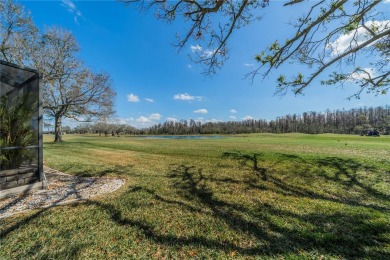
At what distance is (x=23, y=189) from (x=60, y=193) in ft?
3.45

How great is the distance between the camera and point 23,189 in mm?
4824

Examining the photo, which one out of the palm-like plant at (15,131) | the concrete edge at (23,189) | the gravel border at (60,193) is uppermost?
the palm-like plant at (15,131)

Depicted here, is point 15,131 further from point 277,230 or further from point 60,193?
point 277,230

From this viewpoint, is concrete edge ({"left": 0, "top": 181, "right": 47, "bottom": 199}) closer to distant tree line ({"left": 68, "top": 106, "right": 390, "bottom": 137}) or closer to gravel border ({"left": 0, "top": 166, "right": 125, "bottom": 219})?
gravel border ({"left": 0, "top": 166, "right": 125, "bottom": 219})

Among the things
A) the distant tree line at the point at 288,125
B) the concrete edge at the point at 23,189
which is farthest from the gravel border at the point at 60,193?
the distant tree line at the point at 288,125

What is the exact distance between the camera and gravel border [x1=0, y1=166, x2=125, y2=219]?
395 cm

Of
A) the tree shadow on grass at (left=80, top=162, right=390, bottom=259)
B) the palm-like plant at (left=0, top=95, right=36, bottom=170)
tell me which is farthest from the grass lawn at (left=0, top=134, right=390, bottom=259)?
the palm-like plant at (left=0, top=95, right=36, bottom=170)

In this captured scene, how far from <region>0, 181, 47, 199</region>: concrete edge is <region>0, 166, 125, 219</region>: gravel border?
0.17 m

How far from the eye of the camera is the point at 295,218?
11.4ft

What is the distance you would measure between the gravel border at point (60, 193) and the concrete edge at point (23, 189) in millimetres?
166

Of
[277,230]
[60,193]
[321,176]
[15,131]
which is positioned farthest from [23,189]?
[321,176]

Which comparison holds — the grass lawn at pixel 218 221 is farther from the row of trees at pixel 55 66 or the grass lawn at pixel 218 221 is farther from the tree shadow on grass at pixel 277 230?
the row of trees at pixel 55 66

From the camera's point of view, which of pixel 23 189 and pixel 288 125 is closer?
pixel 23 189

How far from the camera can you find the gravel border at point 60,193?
3951 mm
